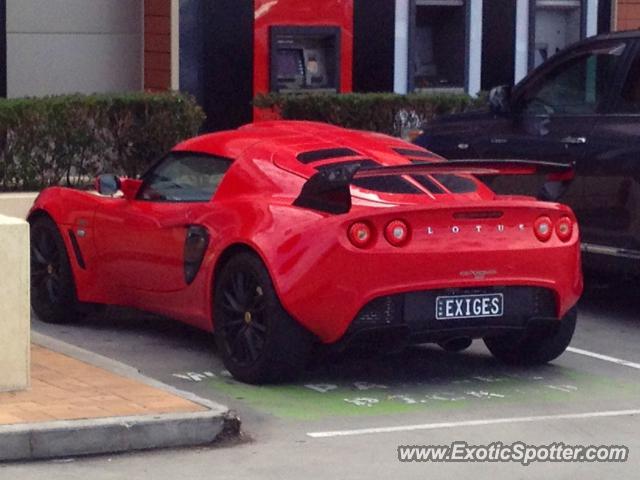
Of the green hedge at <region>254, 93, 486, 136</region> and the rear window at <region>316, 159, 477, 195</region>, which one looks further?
the green hedge at <region>254, 93, 486, 136</region>

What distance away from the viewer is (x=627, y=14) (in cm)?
2066

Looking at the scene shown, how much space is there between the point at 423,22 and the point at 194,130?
5.64 metres

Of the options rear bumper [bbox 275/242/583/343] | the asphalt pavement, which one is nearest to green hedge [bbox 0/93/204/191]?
the asphalt pavement

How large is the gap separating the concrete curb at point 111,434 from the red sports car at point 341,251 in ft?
3.52

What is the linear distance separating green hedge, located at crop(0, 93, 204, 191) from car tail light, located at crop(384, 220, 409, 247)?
18.1 feet

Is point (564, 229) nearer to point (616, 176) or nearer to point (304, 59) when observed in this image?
point (616, 176)

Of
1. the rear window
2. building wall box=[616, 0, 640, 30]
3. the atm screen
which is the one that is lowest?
the rear window

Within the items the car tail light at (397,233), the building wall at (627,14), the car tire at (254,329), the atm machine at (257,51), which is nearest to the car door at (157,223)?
the car tire at (254,329)

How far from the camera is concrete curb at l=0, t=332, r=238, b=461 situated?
25.3ft

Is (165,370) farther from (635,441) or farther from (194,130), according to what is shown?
(194,130)

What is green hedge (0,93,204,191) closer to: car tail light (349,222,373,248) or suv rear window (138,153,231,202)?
suv rear window (138,153,231,202)

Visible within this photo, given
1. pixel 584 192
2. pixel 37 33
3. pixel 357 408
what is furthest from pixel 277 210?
pixel 37 33

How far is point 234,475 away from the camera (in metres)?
7.54

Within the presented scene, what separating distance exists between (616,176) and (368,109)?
14.9 feet
